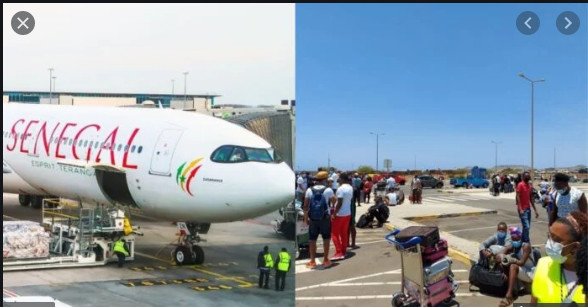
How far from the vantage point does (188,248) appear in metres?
10.8

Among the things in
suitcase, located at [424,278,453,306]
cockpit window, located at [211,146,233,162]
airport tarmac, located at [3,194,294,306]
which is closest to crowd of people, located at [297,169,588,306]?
suitcase, located at [424,278,453,306]

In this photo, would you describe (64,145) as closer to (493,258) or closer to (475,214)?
(475,214)

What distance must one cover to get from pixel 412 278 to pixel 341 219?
168cm

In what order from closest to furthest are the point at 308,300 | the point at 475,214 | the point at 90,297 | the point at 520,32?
the point at 520,32 < the point at 308,300 < the point at 90,297 < the point at 475,214

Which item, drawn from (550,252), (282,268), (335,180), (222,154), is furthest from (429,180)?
(550,252)

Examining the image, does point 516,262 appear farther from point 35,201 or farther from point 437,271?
point 35,201

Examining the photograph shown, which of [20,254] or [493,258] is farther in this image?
[20,254]

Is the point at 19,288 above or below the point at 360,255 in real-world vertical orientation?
below

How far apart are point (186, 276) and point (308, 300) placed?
525 centimetres

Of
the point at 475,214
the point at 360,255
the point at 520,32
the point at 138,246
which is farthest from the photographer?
the point at 138,246

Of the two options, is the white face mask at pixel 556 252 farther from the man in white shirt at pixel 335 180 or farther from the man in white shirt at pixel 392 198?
the man in white shirt at pixel 392 198

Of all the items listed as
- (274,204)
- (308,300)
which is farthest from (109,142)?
(308,300)

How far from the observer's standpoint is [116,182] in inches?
462

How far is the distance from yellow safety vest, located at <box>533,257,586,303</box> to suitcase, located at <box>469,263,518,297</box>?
3025mm
